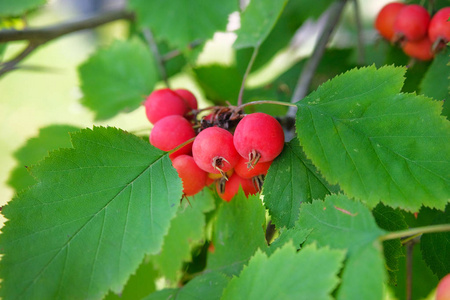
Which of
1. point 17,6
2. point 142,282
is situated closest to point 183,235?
point 142,282

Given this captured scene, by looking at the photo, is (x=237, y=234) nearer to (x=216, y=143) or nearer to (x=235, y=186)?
(x=235, y=186)

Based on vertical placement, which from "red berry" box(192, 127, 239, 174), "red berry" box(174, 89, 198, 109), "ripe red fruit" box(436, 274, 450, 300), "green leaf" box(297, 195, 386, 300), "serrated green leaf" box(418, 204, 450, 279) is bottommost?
"serrated green leaf" box(418, 204, 450, 279)

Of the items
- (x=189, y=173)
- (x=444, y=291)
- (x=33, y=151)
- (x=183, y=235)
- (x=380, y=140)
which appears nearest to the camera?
(x=444, y=291)

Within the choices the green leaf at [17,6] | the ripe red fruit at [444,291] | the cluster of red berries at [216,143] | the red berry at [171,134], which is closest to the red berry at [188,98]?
the cluster of red berries at [216,143]

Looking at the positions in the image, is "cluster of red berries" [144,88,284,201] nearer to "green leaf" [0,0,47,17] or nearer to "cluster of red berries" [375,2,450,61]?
"cluster of red berries" [375,2,450,61]

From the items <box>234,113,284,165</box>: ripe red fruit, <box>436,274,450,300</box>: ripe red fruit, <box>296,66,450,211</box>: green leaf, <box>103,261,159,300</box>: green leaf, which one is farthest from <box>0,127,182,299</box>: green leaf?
<box>103,261,159,300</box>: green leaf

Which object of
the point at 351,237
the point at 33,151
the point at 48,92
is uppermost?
the point at 48,92

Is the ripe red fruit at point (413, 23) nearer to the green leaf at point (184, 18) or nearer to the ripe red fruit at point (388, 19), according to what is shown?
the ripe red fruit at point (388, 19)
